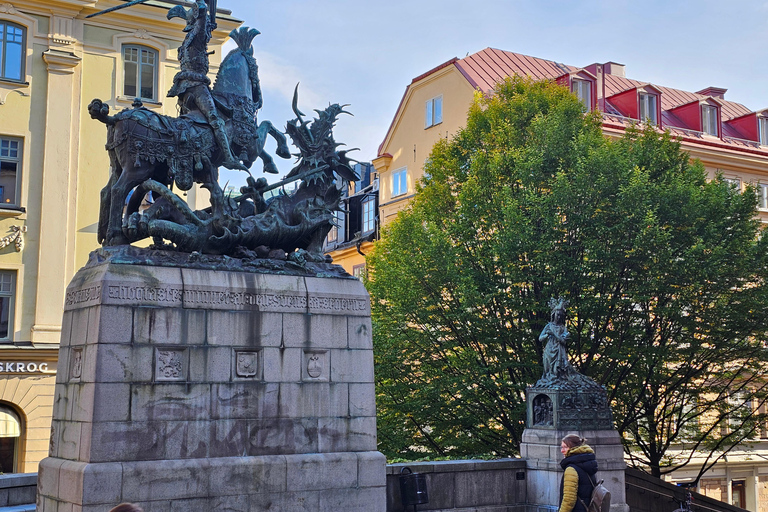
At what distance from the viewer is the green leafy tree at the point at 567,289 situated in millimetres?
23031

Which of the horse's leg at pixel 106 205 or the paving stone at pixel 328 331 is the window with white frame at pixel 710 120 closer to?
the paving stone at pixel 328 331

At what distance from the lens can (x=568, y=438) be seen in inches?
391

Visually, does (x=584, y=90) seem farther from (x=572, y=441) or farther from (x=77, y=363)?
(x=572, y=441)

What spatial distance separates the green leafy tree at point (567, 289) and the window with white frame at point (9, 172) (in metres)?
11.4

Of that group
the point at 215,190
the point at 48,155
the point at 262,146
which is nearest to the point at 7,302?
the point at 48,155

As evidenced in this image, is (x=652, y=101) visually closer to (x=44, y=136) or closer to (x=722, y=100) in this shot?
(x=722, y=100)

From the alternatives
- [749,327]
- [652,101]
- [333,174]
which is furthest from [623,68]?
[333,174]

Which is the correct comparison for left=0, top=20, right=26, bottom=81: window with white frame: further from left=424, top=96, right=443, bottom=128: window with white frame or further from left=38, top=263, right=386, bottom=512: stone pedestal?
left=38, top=263, right=386, bottom=512: stone pedestal

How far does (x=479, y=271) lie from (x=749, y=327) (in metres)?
6.71

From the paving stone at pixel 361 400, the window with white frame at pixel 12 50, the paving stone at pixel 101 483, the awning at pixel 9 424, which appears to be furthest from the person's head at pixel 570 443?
the window with white frame at pixel 12 50

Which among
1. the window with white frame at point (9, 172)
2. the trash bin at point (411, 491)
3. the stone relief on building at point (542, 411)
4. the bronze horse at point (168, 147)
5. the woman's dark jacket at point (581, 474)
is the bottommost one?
the trash bin at point (411, 491)

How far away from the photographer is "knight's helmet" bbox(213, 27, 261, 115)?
13.9 meters

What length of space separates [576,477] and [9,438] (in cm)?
2196

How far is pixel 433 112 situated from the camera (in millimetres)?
40750
